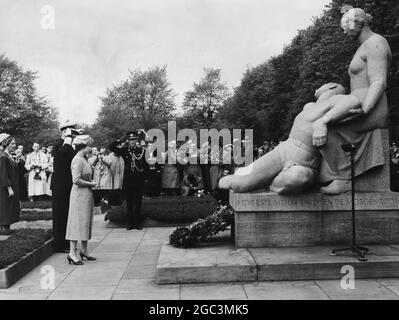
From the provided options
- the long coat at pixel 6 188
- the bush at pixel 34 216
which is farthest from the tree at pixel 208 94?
the long coat at pixel 6 188

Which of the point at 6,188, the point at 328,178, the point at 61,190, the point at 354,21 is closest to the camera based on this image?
the point at 328,178

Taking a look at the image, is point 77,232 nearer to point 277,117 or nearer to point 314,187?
point 314,187

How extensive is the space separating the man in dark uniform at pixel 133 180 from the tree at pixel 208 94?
143ft

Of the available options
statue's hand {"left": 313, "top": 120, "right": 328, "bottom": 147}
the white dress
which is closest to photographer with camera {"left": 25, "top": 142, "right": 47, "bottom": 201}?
the white dress

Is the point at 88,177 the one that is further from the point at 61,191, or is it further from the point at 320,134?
the point at 320,134

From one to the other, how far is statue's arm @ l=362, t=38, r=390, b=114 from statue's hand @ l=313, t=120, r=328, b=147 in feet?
2.40

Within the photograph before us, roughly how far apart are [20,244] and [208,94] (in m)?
50.4

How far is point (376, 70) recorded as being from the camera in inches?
358

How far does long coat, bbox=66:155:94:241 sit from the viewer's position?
31.8 ft

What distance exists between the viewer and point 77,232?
31.7 ft

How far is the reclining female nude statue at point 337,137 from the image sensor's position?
9.03 meters

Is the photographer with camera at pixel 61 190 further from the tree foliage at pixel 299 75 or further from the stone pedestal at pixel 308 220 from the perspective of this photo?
the tree foliage at pixel 299 75

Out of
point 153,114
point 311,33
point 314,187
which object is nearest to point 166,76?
point 153,114

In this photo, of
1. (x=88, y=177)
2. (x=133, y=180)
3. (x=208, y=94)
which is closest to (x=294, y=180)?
(x=88, y=177)
